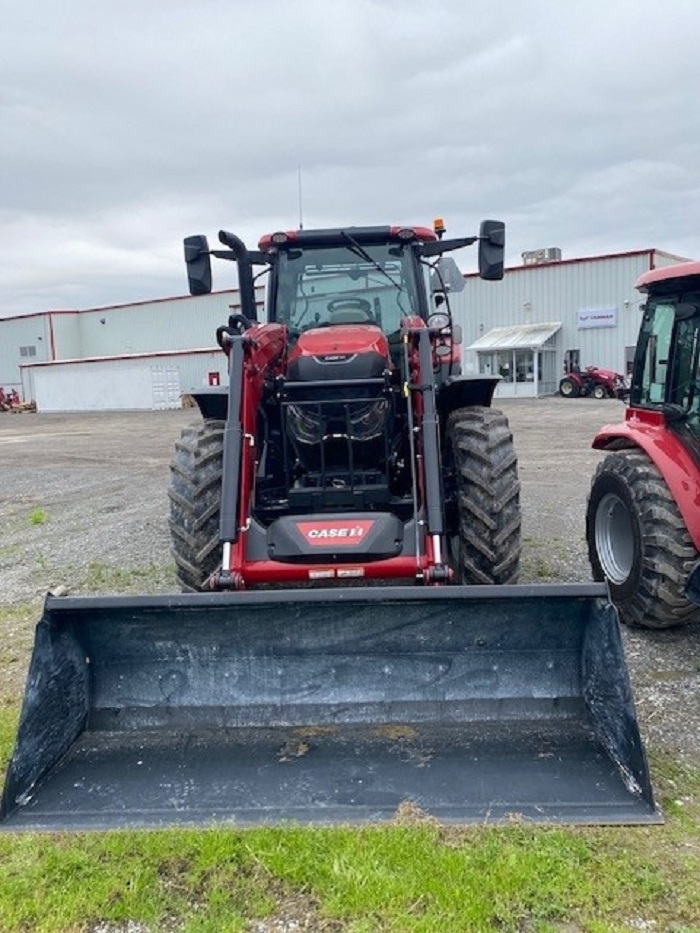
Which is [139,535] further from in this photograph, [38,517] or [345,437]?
[345,437]

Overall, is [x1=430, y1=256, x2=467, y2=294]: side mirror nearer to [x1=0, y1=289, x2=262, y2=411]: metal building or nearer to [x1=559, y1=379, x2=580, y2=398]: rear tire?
[x1=559, y1=379, x2=580, y2=398]: rear tire

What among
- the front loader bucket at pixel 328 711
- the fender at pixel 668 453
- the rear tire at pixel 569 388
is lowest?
the rear tire at pixel 569 388

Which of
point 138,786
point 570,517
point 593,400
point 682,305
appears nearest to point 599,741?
point 138,786

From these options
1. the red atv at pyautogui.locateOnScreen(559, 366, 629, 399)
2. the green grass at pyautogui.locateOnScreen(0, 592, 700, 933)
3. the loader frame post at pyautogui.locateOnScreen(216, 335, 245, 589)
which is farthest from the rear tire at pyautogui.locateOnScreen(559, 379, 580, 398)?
the green grass at pyautogui.locateOnScreen(0, 592, 700, 933)

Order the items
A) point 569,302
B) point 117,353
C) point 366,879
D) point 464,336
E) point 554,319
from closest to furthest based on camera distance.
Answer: point 366,879 < point 569,302 < point 554,319 < point 464,336 < point 117,353

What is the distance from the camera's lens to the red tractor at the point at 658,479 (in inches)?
172

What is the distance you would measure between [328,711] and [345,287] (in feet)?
10.3

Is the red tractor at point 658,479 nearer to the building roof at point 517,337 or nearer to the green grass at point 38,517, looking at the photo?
the green grass at point 38,517

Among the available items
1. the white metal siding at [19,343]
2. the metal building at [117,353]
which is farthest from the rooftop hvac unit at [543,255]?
the white metal siding at [19,343]

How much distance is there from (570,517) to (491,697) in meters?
5.30

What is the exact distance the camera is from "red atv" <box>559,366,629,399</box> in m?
29.8

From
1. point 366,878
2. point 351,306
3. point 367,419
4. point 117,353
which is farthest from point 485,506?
point 117,353

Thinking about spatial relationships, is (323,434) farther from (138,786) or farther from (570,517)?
(570,517)

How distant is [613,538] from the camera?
5.28 meters
